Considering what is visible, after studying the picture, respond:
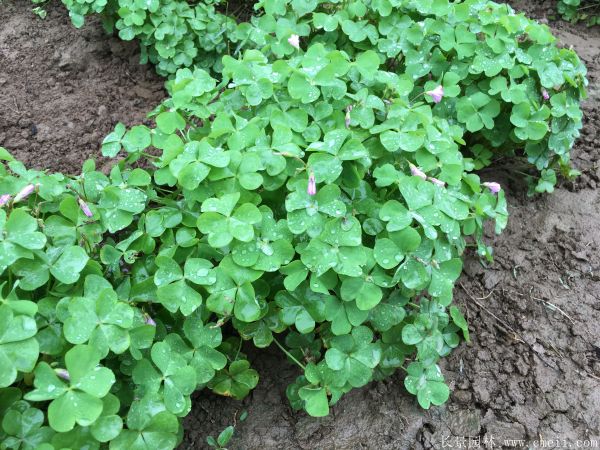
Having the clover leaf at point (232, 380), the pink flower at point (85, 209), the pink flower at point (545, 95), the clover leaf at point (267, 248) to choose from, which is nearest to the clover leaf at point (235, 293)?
the clover leaf at point (267, 248)

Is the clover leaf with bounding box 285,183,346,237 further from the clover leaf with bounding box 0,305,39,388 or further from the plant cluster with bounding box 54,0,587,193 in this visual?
the plant cluster with bounding box 54,0,587,193

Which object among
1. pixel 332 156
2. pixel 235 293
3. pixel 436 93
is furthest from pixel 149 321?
pixel 436 93

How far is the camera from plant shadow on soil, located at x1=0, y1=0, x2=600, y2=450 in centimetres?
218

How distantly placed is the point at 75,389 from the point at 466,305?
1763mm

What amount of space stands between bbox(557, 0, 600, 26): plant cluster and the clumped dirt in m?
3.13

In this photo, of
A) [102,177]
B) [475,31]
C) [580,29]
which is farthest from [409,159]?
[580,29]

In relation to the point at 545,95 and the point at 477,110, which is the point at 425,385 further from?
the point at 545,95

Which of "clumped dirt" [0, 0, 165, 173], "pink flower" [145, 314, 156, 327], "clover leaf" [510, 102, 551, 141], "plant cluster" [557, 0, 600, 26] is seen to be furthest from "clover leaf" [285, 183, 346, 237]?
"plant cluster" [557, 0, 600, 26]

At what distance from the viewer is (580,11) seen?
4.34 metres

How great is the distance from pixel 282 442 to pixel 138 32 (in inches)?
96.8

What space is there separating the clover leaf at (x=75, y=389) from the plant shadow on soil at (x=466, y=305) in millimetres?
716

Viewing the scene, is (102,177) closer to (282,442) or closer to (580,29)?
(282,442)

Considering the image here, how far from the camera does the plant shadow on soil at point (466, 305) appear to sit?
7.14 feet

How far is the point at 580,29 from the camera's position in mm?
4281
